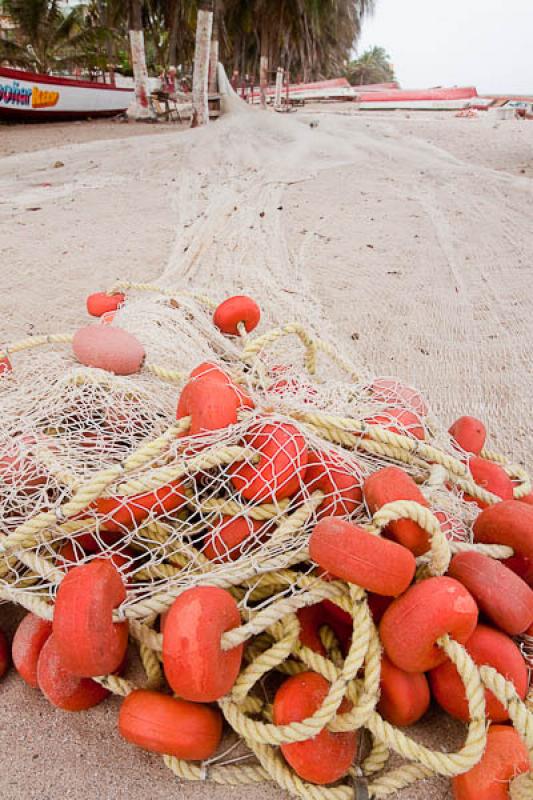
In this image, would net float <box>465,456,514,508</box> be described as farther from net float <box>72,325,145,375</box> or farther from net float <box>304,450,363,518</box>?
net float <box>72,325,145,375</box>

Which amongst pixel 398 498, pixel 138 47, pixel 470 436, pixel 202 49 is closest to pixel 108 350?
pixel 398 498

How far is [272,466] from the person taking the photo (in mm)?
1222

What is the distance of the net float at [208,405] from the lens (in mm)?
1291

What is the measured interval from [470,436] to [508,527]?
1.63ft

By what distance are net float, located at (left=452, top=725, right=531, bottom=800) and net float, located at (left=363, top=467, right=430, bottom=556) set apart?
361 mm

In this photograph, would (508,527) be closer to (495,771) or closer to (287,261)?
(495,771)

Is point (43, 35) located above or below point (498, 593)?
above

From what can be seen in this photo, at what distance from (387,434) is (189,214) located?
393 cm

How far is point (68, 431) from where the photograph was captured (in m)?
1.50

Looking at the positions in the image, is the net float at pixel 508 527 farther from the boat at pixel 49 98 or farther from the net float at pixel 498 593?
the boat at pixel 49 98

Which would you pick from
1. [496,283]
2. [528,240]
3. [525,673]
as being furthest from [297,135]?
[525,673]

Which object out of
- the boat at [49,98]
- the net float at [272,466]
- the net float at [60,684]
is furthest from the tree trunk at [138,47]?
the net float at [60,684]

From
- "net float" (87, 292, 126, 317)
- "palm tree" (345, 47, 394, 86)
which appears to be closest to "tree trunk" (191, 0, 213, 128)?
"net float" (87, 292, 126, 317)

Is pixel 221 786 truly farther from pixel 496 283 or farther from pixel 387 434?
pixel 496 283
